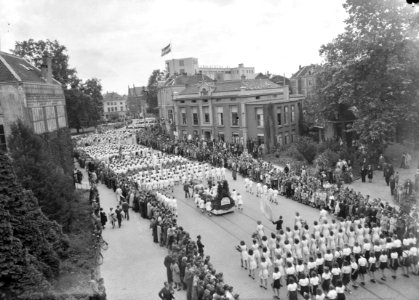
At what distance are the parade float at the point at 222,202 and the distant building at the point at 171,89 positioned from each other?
1705 inches

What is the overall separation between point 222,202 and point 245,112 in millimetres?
24032

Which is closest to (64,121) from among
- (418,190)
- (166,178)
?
(166,178)

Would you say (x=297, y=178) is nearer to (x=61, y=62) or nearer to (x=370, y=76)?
(x=370, y=76)

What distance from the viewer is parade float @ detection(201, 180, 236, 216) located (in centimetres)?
2381

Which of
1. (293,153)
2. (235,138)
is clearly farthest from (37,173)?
(235,138)

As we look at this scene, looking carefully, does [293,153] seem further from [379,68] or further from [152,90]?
[152,90]

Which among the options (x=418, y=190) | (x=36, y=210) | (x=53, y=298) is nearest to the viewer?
(x=53, y=298)

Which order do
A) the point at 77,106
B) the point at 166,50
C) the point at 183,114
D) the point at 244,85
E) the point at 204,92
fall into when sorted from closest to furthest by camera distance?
the point at 244,85
the point at 204,92
the point at 183,114
the point at 166,50
the point at 77,106

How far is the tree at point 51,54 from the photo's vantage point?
60.2 metres

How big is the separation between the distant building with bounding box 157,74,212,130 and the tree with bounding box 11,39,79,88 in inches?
648

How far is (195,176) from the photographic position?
3194 cm

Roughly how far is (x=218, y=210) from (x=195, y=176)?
8359 mm

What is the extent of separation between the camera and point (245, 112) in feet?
153

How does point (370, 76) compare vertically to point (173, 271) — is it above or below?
above
